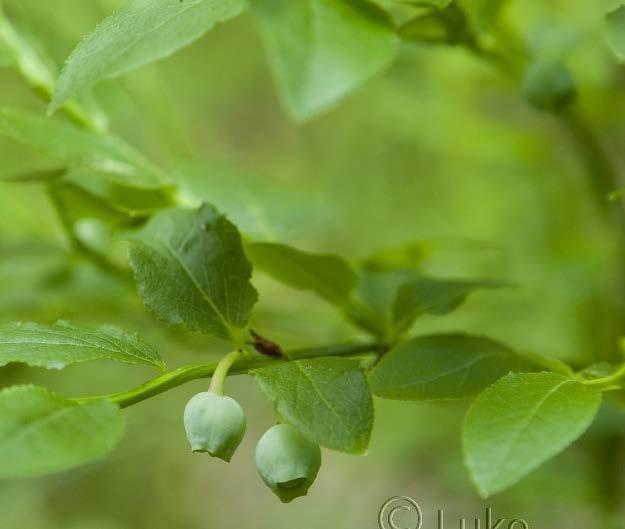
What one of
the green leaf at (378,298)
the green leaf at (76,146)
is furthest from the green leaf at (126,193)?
the green leaf at (378,298)

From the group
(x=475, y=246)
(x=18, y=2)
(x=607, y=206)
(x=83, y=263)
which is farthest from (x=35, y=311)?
(x=607, y=206)

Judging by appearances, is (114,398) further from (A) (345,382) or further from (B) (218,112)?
(B) (218,112)

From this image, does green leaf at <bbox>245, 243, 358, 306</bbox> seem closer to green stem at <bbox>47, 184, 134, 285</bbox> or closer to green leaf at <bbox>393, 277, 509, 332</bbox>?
green leaf at <bbox>393, 277, 509, 332</bbox>

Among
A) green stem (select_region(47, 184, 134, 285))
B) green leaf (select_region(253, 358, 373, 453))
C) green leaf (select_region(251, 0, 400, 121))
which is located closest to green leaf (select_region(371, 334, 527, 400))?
green leaf (select_region(253, 358, 373, 453))

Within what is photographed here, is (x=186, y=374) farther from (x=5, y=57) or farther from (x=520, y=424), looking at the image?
(x=5, y=57)

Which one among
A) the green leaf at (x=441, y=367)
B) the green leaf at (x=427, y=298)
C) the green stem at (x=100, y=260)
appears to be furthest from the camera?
the green stem at (x=100, y=260)

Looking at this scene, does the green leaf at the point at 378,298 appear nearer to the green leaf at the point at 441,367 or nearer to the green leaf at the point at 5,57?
the green leaf at the point at 441,367
